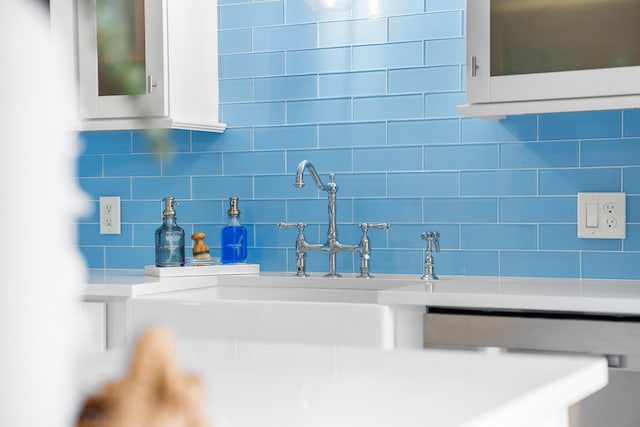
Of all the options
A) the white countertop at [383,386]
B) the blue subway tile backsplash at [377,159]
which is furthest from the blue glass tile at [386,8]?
the white countertop at [383,386]

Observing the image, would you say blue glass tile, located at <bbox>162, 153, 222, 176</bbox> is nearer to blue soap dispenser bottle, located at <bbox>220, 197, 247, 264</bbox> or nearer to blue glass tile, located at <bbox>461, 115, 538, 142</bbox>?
blue soap dispenser bottle, located at <bbox>220, 197, 247, 264</bbox>

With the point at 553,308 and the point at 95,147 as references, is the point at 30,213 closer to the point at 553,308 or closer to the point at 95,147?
the point at 553,308

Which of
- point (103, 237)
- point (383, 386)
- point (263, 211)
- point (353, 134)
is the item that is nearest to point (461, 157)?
point (353, 134)

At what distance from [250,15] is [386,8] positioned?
1.59 feet

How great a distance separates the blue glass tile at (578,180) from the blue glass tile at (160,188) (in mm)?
1213

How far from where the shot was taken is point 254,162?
3.08m

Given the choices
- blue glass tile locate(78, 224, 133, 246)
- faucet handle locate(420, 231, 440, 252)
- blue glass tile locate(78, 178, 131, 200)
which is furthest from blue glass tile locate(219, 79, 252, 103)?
faucet handle locate(420, 231, 440, 252)

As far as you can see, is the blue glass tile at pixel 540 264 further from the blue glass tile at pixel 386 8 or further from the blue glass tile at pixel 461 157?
the blue glass tile at pixel 386 8

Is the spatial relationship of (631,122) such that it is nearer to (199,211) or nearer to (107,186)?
(199,211)

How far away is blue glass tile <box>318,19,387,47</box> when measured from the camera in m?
2.91

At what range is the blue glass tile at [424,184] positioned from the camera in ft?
9.24

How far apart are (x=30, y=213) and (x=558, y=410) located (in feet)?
2.53

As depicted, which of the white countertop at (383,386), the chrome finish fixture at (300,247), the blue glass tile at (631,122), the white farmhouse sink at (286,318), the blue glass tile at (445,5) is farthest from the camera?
the chrome finish fixture at (300,247)

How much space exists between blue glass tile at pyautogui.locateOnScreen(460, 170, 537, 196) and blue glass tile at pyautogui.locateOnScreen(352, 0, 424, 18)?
0.54 metres
